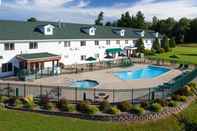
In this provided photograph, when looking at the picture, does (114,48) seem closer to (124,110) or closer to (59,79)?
(59,79)

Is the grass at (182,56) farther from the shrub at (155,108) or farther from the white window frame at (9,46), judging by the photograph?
the shrub at (155,108)

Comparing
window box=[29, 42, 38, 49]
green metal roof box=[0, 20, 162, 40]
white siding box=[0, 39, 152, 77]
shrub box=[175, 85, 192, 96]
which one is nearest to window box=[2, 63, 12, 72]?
white siding box=[0, 39, 152, 77]

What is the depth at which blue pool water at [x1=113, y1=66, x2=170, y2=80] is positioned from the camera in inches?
1820

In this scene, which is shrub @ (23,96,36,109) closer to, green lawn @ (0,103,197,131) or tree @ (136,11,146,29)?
green lawn @ (0,103,197,131)

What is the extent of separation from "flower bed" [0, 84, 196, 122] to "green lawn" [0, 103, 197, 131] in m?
0.65

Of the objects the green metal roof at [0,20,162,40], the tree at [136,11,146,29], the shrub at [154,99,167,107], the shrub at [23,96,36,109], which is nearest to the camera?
the shrub at [23,96,36,109]

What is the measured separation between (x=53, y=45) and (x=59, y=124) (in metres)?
29.1

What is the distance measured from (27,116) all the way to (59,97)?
196 inches

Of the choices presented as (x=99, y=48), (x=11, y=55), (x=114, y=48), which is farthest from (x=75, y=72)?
(x=114, y=48)

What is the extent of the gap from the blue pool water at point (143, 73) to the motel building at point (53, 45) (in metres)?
9.39

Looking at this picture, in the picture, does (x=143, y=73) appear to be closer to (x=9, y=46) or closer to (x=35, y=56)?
(x=35, y=56)

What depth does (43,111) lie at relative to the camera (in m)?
25.1

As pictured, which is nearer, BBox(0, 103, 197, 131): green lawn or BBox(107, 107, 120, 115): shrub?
BBox(0, 103, 197, 131): green lawn

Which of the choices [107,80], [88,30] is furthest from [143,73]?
[88,30]
